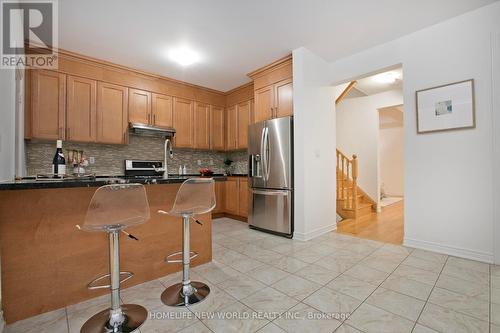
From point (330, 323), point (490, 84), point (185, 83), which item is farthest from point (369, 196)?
point (185, 83)

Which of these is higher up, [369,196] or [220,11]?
[220,11]

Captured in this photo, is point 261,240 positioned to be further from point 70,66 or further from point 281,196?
point 70,66

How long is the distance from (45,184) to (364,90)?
5.83m

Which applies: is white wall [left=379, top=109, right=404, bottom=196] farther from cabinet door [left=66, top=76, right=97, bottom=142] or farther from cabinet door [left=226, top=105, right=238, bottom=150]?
cabinet door [left=66, top=76, right=97, bottom=142]

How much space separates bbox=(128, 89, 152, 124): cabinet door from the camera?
3.87 m

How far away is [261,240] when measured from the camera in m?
3.28

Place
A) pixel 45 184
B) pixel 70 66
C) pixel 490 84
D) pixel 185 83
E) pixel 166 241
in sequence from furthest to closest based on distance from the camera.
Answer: pixel 185 83 → pixel 70 66 → pixel 490 84 → pixel 166 241 → pixel 45 184

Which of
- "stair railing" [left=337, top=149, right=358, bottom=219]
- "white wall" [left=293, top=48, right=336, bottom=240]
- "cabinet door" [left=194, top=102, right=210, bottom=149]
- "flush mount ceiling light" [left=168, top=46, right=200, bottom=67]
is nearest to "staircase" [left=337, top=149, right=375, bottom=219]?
"stair railing" [left=337, top=149, right=358, bottom=219]

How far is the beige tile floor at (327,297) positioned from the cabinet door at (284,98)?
6.82ft

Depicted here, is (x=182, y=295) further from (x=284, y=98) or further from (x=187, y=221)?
(x=284, y=98)

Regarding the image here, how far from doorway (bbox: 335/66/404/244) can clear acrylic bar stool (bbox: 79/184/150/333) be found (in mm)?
3224

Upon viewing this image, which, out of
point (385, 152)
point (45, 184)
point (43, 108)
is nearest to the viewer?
point (45, 184)

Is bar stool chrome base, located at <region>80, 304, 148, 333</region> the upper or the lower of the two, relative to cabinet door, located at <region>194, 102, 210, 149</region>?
lower

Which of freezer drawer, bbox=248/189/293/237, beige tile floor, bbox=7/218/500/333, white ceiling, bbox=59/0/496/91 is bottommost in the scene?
beige tile floor, bbox=7/218/500/333
